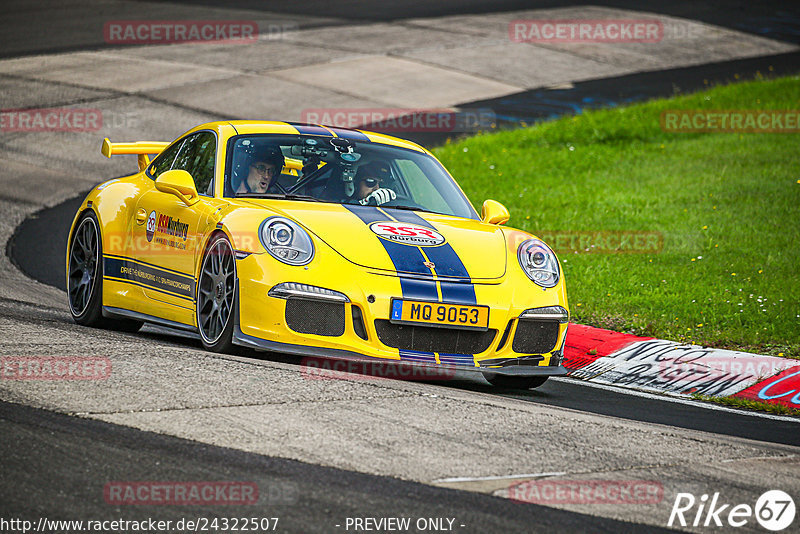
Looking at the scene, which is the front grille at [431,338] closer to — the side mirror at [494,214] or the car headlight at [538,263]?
the car headlight at [538,263]

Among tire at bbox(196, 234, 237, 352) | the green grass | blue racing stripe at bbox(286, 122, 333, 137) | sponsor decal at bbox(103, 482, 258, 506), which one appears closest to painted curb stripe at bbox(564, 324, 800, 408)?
the green grass

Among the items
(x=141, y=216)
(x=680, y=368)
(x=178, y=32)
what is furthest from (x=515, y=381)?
(x=178, y=32)

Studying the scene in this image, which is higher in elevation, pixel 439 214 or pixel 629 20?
pixel 629 20

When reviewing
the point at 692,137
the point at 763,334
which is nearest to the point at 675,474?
the point at 763,334

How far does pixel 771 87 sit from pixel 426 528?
1729cm

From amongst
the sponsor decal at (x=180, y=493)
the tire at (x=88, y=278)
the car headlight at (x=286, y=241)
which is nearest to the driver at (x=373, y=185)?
the car headlight at (x=286, y=241)

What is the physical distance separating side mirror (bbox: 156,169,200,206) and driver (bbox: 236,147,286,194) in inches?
11.3

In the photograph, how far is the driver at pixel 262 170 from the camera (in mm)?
7168

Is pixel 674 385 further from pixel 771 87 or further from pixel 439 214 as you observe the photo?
pixel 771 87

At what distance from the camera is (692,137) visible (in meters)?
17.5

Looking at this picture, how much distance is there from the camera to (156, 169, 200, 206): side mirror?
6.97 m

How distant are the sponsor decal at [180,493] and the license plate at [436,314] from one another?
2257 millimetres

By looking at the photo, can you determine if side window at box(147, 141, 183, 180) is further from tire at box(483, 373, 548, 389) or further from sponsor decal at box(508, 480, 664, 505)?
sponsor decal at box(508, 480, 664, 505)

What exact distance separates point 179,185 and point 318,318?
1394mm
